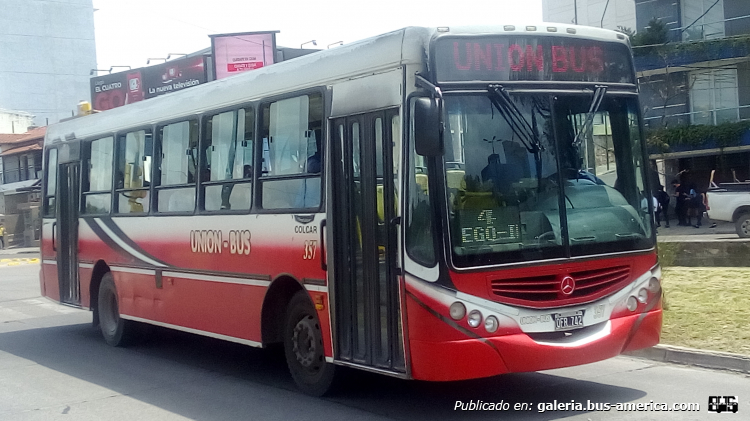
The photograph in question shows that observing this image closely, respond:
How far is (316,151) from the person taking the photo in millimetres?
8375

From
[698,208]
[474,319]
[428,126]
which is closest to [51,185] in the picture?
[428,126]

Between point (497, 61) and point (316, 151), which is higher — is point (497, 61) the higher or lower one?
the higher one

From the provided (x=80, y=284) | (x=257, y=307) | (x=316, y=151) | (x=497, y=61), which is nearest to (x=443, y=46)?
(x=497, y=61)

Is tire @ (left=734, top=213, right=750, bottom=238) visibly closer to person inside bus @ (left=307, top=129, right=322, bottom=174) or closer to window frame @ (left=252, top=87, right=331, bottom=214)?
window frame @ (left=252, top=87, right=331, bottom=214)

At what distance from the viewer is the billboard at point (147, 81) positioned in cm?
4469

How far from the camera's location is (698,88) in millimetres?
37938

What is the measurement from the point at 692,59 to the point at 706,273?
25265mm

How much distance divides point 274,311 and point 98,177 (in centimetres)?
515

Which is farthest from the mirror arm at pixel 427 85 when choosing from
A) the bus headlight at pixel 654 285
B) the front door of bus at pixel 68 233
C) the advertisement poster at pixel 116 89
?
the advertisement poster at pixel 116 89

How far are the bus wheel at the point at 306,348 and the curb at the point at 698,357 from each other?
347cm

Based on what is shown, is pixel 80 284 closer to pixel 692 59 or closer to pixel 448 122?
pixel 448 122

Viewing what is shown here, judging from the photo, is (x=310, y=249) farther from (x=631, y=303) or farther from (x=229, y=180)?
(x=631, y=303)

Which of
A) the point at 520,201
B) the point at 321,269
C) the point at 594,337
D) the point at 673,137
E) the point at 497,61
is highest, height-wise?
the point at 673,137

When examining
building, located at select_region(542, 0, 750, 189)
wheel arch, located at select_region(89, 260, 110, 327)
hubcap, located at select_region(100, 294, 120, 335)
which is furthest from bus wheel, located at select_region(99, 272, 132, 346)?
building, located at select_region(542, 0, 750, 189)
